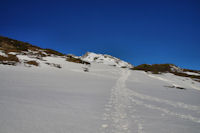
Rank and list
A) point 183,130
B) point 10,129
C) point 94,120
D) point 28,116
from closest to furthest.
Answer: point 10,129, point 28,116, point 183,130, point 94,120

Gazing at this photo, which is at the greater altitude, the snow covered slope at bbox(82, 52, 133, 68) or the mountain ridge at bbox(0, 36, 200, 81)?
the snow covered slope at bbox(82, 52, 133, 68)

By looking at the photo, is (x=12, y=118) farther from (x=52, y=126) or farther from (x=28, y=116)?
(x=52, y=126)

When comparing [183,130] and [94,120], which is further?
[94,120]

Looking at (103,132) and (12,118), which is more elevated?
(12,118)

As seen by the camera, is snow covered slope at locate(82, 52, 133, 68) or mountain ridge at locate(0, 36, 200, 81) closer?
mountain ridge at locate(0, 36, 200, 81)

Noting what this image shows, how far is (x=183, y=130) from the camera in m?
3.13

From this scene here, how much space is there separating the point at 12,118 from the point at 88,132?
6.80ft

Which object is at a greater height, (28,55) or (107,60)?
(107,60)

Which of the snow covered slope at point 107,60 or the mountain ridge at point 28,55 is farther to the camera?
Answer: the snow covered slope at point 107,60

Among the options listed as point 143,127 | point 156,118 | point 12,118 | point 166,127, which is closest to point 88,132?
point 143,127

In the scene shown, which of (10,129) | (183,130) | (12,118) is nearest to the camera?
(10,129)

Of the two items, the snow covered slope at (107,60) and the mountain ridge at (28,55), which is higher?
the snow covered slope at (107,60)

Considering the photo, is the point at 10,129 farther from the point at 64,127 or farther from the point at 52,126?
the point at 64,127

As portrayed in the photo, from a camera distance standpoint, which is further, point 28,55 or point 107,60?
point 107,60
